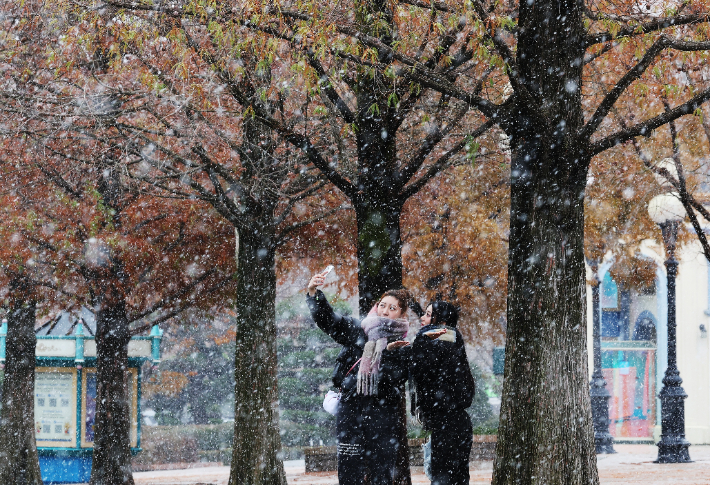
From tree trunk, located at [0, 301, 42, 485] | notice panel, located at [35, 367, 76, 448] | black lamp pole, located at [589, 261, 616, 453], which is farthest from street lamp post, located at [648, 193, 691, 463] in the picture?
notice panel, located at [35, 367, 76, 448]

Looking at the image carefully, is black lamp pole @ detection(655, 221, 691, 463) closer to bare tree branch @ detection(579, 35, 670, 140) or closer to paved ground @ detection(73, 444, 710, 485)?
paved ground @ detection(73, 444, 710, 485)

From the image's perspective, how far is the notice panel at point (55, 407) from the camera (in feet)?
58.7

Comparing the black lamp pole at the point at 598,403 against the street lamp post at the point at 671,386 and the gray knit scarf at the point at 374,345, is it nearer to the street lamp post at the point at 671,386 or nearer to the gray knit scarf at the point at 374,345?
the street lamp post at the point at 671,386

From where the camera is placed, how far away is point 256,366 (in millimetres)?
12453

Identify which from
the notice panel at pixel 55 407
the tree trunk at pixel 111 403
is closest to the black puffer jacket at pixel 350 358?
the tree trunk at pixel 111 403

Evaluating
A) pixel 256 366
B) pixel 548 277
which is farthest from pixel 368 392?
pixel 256 366

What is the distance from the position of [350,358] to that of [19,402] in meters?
11.2

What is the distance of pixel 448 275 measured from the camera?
57.5ft

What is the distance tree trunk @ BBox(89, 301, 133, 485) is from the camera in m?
15.3

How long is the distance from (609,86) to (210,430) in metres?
21.2

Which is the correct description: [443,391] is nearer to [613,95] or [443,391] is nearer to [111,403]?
[613,95]

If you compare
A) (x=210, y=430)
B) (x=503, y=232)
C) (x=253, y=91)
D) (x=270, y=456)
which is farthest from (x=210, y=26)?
(x=210, y=430)

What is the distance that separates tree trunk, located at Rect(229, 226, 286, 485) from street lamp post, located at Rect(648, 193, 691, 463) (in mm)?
7950

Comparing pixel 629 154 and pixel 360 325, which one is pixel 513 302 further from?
pixel 629 154
